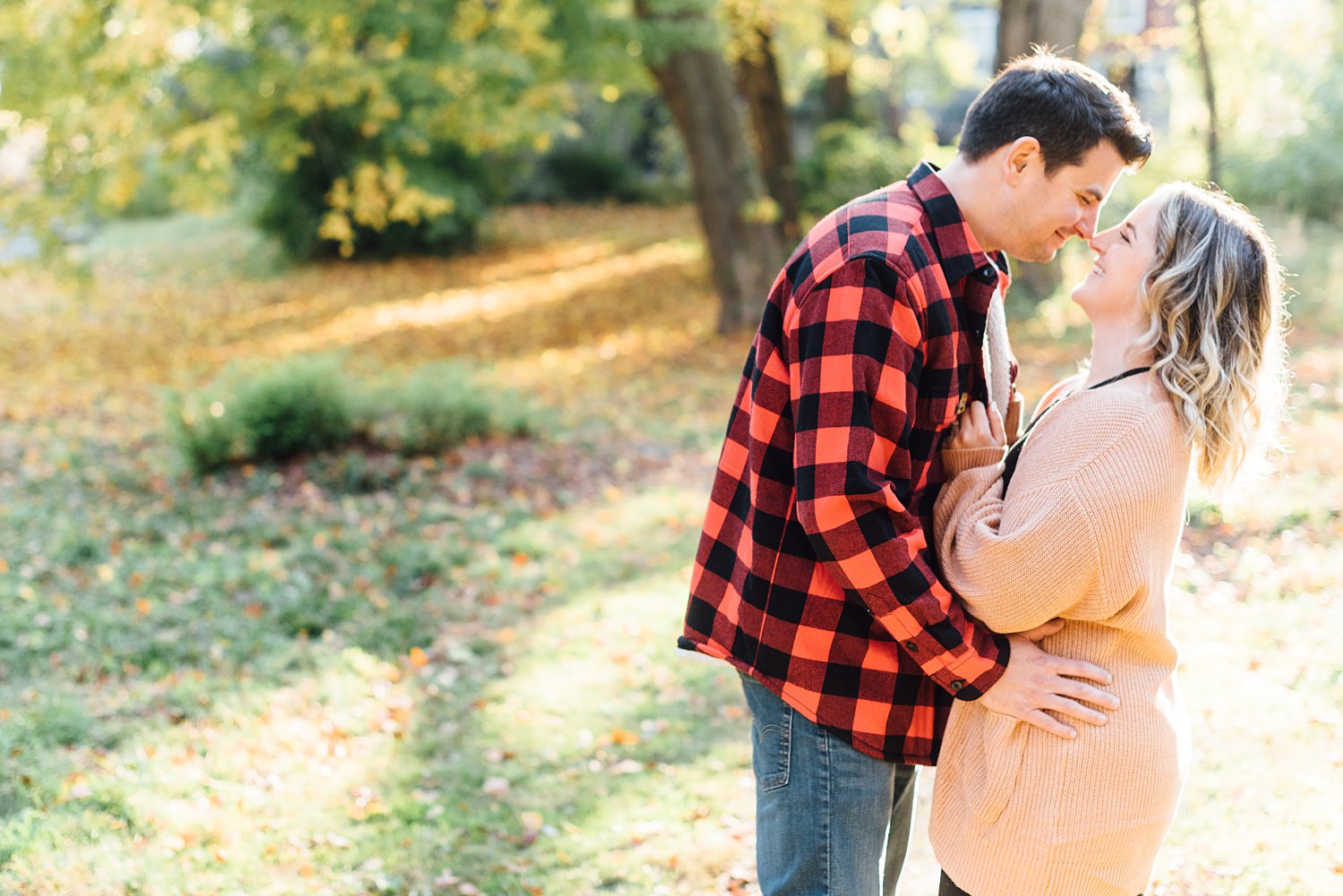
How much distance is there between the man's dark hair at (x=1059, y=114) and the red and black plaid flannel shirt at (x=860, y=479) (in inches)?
6.8

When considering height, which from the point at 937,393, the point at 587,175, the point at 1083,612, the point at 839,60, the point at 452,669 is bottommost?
the point at 452,669

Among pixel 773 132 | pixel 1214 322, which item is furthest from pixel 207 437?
pixel 773 132

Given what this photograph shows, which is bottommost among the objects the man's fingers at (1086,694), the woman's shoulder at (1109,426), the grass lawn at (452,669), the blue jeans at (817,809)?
the grass lawn at (452,669)

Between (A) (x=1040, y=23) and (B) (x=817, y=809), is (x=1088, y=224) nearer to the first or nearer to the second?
(B) (x=817, y=809)

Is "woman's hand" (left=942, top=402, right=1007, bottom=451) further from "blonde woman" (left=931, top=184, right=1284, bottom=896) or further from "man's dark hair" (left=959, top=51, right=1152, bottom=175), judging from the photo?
"man's dark hair" (left=959, top=51, right=1152, bottom=175)

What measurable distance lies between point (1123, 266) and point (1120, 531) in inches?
21.2

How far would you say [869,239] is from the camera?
78.2 inches

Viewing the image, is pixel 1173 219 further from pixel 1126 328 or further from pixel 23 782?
pixel 23 782

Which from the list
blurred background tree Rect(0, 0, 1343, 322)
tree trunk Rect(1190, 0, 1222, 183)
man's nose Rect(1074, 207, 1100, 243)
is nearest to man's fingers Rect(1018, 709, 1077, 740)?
man's nose Rect(1074, 207, 1100, 243)

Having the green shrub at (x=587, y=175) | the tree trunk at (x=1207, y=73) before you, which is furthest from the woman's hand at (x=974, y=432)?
the green shrub at (x=587, y=175)

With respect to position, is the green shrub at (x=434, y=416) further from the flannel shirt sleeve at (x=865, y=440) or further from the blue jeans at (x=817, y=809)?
the flannel shirt sleeve at (x=865, y=440)

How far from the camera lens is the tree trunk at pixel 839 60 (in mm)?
13672

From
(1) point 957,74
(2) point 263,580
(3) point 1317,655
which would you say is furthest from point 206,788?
(1) point 957,74

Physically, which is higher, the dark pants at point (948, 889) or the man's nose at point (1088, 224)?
the man's nose at point (1088, 224)
